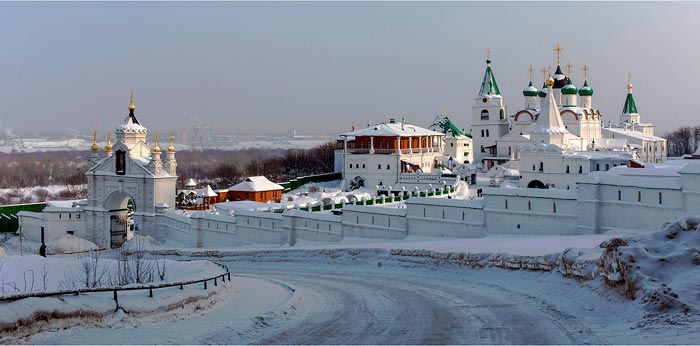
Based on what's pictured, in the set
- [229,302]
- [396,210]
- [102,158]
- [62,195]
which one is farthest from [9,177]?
[229,302]

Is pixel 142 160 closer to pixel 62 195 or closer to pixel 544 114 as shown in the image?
pixel 544 114

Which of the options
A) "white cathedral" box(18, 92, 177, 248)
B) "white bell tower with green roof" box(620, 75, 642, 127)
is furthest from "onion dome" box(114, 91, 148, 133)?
"white bell tower with green roof" box(620, 75, 642, 127)

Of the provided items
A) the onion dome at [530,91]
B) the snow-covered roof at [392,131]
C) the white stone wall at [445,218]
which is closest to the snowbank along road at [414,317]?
the white stone wall at [445,218]

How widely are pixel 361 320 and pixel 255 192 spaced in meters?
33.8

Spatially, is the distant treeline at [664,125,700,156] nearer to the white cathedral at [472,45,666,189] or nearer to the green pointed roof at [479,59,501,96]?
the white cathedral at [472,45,666,189]

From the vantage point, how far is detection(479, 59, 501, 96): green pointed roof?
69.1 meters

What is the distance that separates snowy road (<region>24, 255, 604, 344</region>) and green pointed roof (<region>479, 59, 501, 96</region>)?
171ft

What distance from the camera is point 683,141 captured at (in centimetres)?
10362

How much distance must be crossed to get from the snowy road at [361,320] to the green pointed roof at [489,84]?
52.1 metres

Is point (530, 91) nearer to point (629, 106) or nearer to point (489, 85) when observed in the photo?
point (489, 85)

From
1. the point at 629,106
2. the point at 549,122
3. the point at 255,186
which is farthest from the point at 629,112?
the point at 255,186

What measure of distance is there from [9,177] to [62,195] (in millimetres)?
25574

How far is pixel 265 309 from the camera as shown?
13914mm

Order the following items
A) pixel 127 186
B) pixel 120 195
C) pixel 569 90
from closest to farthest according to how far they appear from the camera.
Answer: pixel 127 186 → pixel 120 195 → pixel 569 90
